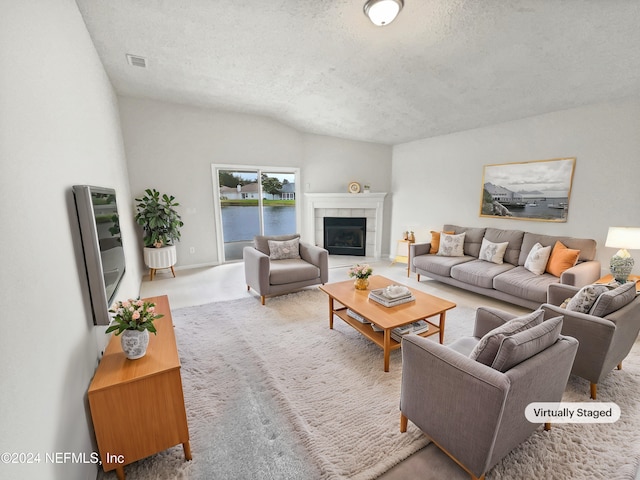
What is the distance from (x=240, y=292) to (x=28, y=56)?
3.28 m

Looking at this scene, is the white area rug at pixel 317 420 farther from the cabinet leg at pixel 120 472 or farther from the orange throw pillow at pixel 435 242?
the orange throw pillow at pixel 435 242

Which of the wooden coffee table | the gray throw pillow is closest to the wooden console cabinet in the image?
the wooden coffee table

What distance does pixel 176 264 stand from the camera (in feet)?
17.1

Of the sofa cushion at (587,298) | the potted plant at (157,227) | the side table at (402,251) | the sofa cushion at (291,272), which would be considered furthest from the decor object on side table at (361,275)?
the potted plant at (157,227)

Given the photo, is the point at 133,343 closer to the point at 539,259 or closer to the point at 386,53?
the point at 386,53

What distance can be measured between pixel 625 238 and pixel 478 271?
4.65 ft

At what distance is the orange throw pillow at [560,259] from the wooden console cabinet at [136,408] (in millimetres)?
4132

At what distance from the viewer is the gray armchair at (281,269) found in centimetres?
357

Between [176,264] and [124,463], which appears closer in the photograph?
[124,463]

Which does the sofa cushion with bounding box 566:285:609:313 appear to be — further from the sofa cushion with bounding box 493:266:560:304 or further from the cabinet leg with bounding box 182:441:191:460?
the cabinet leg with bounding box 182:441:191:460

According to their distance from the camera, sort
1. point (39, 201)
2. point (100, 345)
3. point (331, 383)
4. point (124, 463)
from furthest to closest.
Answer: point (331, 383) < point (100, 345) < point (124, 463) < point (39, 201)

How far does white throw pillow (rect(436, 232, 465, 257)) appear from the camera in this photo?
453 cm

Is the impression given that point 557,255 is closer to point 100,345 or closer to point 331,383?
point 331,383

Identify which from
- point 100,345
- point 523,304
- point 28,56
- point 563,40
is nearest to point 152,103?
point 28,56
